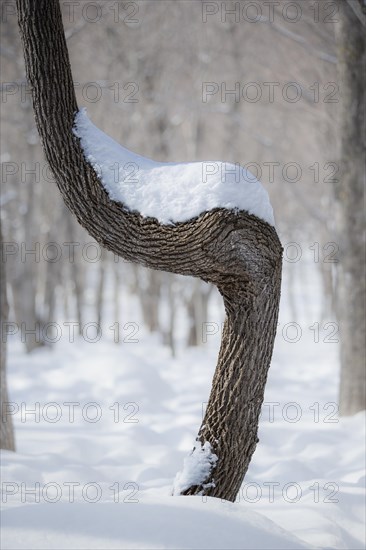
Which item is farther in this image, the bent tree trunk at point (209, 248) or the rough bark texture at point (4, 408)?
the rough bark texture at point (4, 408)

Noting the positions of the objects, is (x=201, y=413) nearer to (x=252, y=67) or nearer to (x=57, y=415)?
(x=57, y=415)

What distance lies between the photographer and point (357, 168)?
5965mm

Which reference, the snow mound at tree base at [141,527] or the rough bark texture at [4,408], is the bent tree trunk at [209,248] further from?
the rough bark texture at [4,408]

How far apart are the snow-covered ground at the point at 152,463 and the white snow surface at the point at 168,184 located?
5.23ft

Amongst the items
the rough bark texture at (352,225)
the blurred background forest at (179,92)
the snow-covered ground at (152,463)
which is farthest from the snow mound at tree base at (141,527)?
the blurred background forest at (179,92)

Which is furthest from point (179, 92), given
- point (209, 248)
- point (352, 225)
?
point (209, 248)

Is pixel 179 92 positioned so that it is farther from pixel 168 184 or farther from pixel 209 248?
pixel 209 248

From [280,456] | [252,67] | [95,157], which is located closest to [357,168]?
[280,456]

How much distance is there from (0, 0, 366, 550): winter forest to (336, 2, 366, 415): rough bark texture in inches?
0.6

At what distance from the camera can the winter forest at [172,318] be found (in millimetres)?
2947

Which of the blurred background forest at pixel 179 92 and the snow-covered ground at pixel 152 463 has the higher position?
the blurred background forest at pixel 179 92

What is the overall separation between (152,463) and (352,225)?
341 cm

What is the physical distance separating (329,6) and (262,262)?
5157 mm

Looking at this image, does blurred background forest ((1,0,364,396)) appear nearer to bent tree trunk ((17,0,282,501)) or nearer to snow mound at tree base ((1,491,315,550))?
bent tree trunk ((17,0,282,501))
